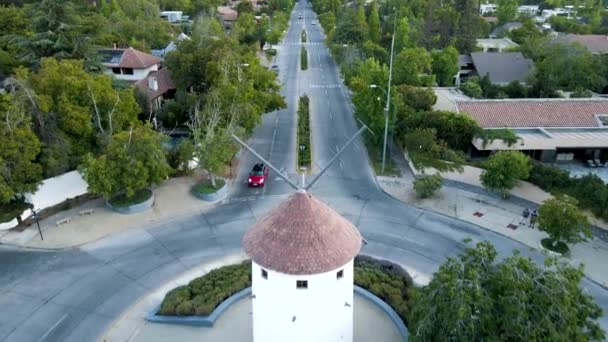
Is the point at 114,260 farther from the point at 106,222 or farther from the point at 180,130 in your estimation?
the point at 180,130

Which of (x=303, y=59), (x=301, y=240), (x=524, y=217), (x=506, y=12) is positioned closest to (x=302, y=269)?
(x=301, y=240)

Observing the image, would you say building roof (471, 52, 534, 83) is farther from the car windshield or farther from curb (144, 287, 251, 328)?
curb (144, 287, 251, 328)

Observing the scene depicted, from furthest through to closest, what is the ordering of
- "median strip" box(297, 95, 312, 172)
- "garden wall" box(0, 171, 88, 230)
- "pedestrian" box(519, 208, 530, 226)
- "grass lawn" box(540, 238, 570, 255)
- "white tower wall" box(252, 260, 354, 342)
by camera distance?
"median strip" box(297, 95, 312, 172)
"garden wall" box(0, 171, 88, 230)
"pedestrian" box(519, 208, 530, 226)
"grass lawn" box(540, 238, 570, 255)
"white tower wall" box(252, 260, 354, 342)

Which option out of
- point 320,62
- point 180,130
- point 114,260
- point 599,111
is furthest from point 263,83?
point 320,62

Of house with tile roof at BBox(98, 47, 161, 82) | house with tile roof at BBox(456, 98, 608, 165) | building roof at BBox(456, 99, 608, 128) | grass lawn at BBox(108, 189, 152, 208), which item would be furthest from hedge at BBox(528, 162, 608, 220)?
house with tile roof at BBox(98, 47, 161, 82)

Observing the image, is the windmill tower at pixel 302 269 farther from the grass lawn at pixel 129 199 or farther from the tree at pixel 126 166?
the grass lawn at pixel 129 199

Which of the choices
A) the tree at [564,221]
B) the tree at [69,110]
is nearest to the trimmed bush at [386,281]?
the tree at [564,221]

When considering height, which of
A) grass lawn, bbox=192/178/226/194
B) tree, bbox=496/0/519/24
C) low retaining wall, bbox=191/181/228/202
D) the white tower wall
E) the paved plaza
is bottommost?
the paved plaza
